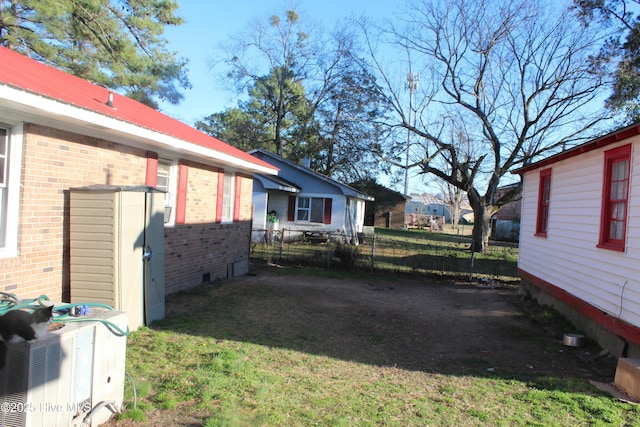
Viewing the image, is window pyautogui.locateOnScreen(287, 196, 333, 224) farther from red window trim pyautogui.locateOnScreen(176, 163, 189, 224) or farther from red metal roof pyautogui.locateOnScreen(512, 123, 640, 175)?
red window trim pyautogui.locateOnScreen(176, 163, 189, 224)

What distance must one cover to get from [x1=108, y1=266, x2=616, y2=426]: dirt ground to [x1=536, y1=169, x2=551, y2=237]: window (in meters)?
1.84

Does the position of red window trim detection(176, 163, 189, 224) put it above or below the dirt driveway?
above

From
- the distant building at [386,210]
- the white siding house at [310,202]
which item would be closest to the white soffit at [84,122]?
the white siding house at [310,202]

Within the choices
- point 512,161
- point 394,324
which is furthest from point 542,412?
point 512,161

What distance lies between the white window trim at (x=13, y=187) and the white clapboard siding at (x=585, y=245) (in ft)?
25.5

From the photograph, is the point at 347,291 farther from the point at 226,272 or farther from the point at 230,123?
the point at 230,123

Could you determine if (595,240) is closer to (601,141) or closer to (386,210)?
(601,141)

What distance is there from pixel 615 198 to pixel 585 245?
102cm

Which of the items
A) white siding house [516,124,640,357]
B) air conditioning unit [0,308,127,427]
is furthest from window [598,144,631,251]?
air conditioning unit [0,308,127,427]

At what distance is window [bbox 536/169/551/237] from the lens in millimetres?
9782

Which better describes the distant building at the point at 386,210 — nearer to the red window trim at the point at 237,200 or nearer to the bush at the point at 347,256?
the bush at the point at 347,256

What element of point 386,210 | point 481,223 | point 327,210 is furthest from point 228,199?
point 386,210

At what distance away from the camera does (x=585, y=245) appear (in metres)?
7.06

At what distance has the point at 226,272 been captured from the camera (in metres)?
10.9
